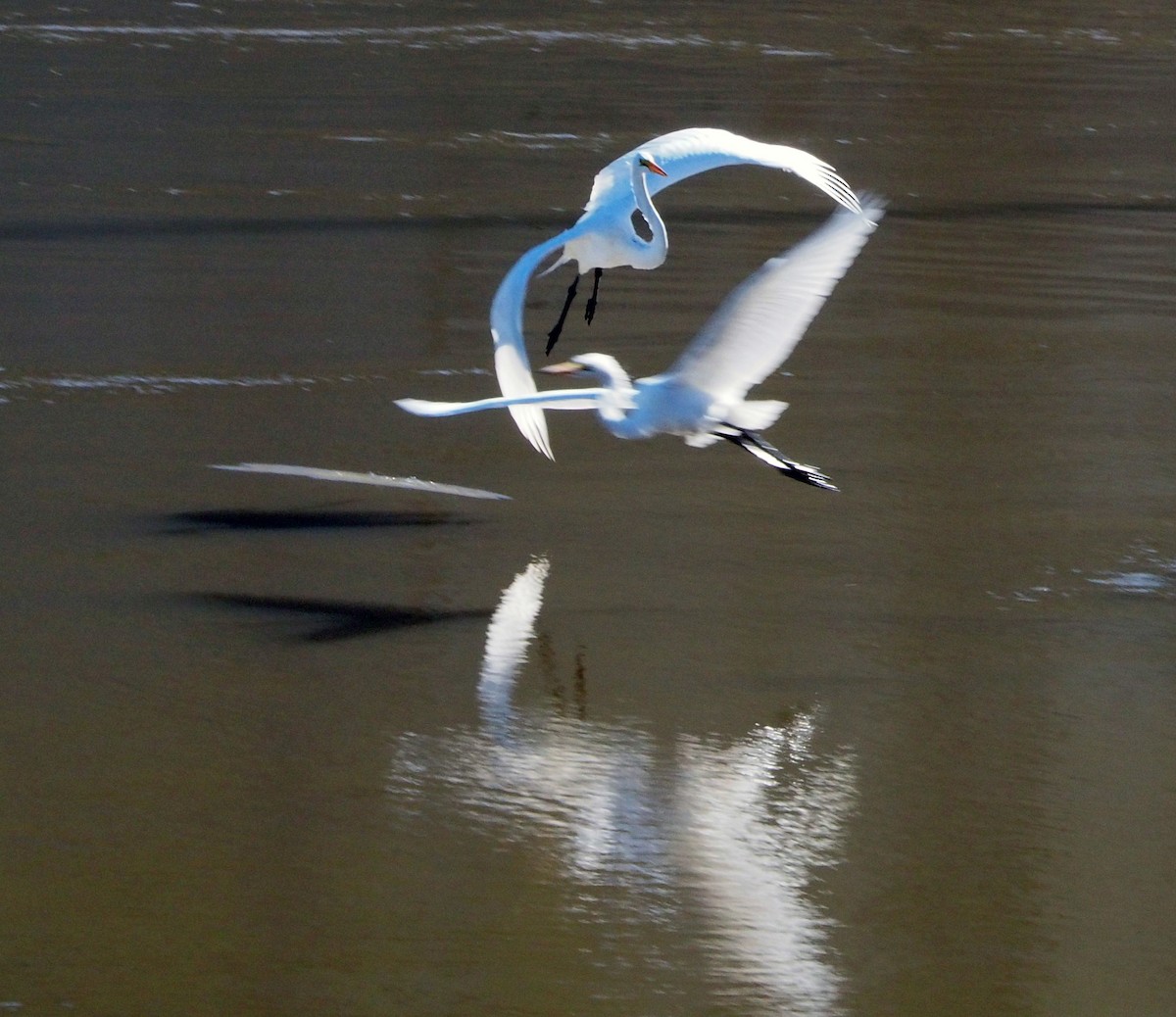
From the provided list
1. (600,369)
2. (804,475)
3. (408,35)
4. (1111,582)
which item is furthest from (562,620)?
(408,35)

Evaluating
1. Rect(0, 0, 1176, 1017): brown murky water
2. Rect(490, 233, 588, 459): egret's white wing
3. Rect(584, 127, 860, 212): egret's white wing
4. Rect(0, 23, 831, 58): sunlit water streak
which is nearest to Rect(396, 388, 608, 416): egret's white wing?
Rect(490, 233, 588, 459): egret's white wing

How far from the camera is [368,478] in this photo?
5727mm

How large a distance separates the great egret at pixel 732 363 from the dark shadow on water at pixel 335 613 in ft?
1.97

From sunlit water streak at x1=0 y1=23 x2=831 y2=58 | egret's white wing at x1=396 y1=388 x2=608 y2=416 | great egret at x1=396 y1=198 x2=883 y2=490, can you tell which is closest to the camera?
egret's white wing at x1=396 y1=388 x2=608 y2=416

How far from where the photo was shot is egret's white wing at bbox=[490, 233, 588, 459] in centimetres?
545

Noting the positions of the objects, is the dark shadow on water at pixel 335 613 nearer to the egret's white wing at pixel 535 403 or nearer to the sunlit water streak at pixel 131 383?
the egret's white wing at pixel 535 403

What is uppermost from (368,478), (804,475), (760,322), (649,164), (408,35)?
(408,35)

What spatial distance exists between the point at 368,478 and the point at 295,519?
0.86 ft

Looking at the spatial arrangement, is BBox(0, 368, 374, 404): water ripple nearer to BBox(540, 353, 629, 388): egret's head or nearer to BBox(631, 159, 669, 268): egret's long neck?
BBox(631, 159, 669, 268): egret's long neck

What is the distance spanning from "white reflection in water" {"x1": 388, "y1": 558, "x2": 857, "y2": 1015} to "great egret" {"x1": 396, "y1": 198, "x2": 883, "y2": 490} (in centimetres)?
96

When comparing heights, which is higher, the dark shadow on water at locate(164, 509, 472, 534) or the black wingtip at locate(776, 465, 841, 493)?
the black wingtip at locate(776, 465, 841, 493)

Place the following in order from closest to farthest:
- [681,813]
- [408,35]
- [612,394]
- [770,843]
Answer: [770,843]
[681,813]
[612,394]
[408,35]

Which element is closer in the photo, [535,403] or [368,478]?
[535,403]

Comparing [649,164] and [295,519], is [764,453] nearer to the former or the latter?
[649,164]
